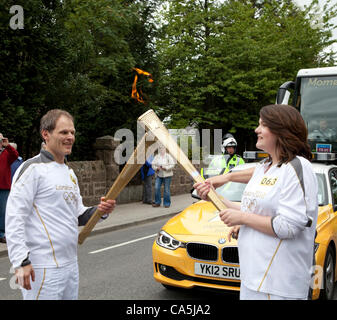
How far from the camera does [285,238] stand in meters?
2.36

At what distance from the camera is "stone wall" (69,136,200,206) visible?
12594mm

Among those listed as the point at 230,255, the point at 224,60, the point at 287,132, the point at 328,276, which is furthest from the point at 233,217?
the point at 224,60

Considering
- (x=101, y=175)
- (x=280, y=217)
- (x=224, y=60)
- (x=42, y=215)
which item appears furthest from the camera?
(x=224, y=60)

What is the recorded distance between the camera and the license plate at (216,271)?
4.46 meters

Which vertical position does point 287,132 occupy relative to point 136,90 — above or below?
below

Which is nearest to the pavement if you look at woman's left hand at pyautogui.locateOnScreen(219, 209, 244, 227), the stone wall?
the stone wall

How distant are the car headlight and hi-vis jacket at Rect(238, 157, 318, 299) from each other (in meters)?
2.37

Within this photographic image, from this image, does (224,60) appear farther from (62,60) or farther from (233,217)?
(233,217)

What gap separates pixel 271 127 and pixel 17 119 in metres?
8.29

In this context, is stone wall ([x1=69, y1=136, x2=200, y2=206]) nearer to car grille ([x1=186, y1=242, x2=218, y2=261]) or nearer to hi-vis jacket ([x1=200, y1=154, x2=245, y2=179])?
hi-vis jacket ([x1=200, y1=154, x2=245, y2=179])

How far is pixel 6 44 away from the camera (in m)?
9.40

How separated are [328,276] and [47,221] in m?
3.38

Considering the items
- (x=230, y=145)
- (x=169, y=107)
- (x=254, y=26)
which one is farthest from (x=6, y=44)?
(x=254, y=26)

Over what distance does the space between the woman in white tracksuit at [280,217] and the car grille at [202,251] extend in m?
2.03
